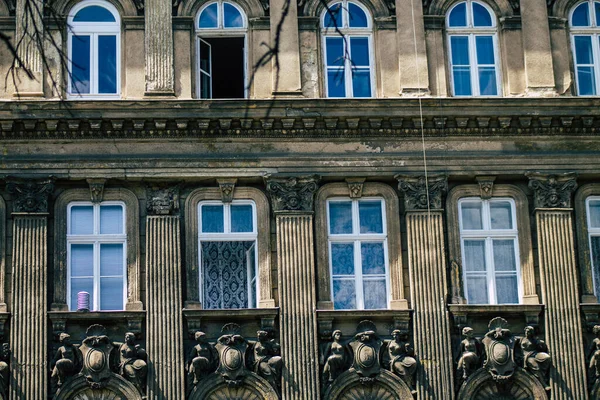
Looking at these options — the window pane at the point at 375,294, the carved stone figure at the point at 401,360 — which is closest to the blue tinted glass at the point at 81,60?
the window pane at the point at 375,294

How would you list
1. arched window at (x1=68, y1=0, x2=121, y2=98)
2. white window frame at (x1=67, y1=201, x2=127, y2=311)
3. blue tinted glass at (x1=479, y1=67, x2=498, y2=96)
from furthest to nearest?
blue tinted glass at (x1=479, y1=67, x2=498, y2=96), arched window at (x1=68, y1=0, x2=121, y2=98), white window frame at (x1=67, y1=201, x2=127, y2=311)

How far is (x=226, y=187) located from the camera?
2559cm

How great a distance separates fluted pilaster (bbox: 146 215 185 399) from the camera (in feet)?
80.0

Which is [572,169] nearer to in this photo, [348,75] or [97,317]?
[348,75]

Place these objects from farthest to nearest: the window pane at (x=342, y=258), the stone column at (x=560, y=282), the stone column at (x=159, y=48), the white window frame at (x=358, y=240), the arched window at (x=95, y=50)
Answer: the arched window at (x=95, y=50) < the stone column at (x=159, y=48) < the window pane at (x=342, y=258) < the white window frame at (x=358, y=240) < the stone column at (x=560, y=282)

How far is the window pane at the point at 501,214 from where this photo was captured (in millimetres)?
26062

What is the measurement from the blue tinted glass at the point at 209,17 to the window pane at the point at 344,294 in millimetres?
6055

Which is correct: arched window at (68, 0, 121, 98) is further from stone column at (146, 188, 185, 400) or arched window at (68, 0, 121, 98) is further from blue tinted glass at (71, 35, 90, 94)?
stone column at (146, 188, 185, 400)

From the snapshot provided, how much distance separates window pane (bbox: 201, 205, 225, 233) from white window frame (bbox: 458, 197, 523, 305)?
16.2ft

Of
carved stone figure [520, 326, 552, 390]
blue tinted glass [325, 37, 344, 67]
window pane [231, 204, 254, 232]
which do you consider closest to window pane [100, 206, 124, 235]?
window pane [231, 204, 254, 232]

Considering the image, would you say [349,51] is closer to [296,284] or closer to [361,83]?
[361,83]

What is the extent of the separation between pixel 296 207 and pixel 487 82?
5.03 metres

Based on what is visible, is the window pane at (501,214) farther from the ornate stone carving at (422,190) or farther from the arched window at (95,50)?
the arched window at (95,50)

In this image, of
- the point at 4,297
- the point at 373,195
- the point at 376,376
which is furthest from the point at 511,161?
the point at 4,297
